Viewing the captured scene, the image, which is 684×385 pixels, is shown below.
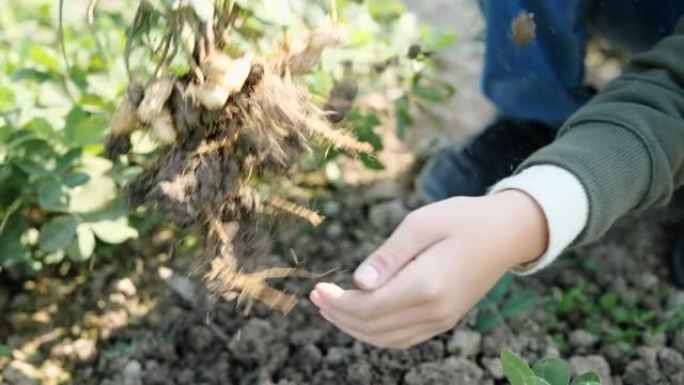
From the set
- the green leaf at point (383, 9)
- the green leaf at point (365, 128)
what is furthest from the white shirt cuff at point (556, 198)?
the green leaf at point (383, 9)

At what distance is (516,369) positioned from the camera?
995 mm

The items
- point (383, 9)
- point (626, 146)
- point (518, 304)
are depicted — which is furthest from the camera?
point (383, 9)

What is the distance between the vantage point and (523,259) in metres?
1.09

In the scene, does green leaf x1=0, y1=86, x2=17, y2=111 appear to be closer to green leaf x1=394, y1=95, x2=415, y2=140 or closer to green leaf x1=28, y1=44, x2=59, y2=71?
green leaf x1=28, y1=44, x2=59, y2=71

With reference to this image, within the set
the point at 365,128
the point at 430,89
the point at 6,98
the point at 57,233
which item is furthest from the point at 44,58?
the point at 430,89

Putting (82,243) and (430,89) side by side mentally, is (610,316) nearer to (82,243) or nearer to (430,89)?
(430,89)

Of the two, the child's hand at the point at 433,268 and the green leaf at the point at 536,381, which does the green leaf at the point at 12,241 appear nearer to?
the child's hand at the point at 433,268

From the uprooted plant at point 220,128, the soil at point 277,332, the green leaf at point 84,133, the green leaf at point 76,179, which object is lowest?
the soil at point 277,332

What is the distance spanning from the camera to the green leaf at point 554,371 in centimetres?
104

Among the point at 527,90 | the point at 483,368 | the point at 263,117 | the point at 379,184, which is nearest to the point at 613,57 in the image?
the point at 527,90

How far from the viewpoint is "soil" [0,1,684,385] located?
4.64ft

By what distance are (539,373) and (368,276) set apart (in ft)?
0.70

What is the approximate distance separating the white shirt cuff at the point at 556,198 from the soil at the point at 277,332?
37 cm

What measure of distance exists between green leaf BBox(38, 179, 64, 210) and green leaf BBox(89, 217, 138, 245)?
66 mm
